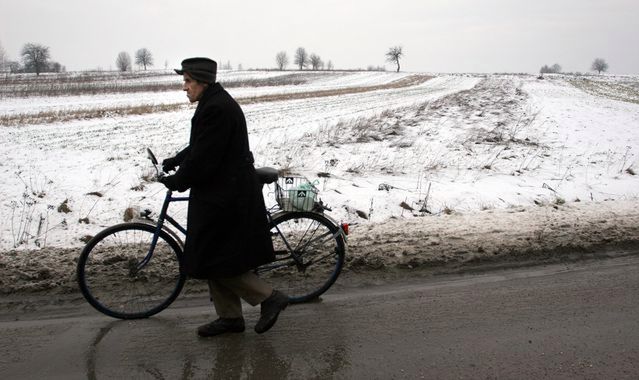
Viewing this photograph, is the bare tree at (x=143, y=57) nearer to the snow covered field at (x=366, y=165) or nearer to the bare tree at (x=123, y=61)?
the bare tree at (x=123, y=61)

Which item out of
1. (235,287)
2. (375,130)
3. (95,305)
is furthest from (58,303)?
(375,130)

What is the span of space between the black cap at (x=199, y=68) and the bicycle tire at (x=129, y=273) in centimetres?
141

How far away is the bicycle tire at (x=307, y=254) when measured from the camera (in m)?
4.15

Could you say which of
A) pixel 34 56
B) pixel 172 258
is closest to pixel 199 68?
pixel 172 258

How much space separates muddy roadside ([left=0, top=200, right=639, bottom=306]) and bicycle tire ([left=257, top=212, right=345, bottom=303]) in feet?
1.21

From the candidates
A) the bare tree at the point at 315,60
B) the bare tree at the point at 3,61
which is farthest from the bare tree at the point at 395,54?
the bare tree at the point at 3,61

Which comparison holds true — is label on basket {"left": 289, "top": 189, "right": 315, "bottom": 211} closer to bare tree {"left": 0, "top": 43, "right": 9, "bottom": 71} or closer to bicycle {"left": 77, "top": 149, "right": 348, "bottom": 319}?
bicycle {"left": 77, "top": 149, "right": 348, "bottom": 319}

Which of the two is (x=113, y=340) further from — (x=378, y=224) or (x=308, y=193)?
(x=378, y=224)

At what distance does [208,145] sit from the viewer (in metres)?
3.09

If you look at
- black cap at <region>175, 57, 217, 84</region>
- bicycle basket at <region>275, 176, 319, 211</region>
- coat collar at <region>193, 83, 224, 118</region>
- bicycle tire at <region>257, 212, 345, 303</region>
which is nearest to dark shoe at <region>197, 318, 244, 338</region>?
bicycle tire at <region>257, 212, 345, 303</region>

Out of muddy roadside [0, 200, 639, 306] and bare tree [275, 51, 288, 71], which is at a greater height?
bare tree [275, 51, 288, 71]

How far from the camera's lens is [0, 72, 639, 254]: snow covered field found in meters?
7.09

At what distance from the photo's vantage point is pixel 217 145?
311 cm

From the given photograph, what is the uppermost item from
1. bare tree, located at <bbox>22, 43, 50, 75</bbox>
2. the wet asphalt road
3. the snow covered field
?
bare tree, located at <bbox>22, 43, 50, 75</bbox>
